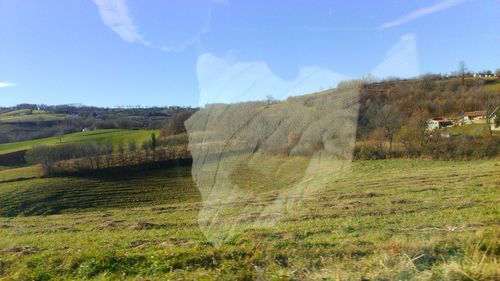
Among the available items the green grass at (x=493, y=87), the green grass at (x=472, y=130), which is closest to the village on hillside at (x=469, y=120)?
the green grass at (x=472, y=130)

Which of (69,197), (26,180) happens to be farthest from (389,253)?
(26,180)

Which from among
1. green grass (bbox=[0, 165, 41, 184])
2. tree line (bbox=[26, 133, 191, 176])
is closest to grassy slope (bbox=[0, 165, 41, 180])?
green grass (bbox=[0, 165, 41, 184])

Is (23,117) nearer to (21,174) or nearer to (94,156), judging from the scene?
(21,174)

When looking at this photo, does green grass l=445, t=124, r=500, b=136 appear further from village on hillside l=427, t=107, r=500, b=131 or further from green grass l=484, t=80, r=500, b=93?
green grass l=484, t=80, r=500, b=93

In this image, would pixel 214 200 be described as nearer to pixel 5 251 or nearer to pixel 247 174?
pixel 247 174

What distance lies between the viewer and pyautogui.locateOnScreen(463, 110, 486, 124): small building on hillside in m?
56.5

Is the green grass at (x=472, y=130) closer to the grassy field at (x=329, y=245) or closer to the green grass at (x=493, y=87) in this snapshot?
the green grass at (x=493, y=87)

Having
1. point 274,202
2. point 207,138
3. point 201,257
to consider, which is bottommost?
point 274,202

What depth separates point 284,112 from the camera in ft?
44.5

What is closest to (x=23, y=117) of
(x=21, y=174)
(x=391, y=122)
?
(x=21, y=174)

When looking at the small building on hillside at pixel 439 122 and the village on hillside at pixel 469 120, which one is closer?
the village on hillside at pixel 469 120

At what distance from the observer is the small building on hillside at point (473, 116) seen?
56494mm

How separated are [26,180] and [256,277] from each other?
55.2 m

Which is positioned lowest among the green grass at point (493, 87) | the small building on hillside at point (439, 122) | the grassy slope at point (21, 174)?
the grassy slope at point (21, 174)
